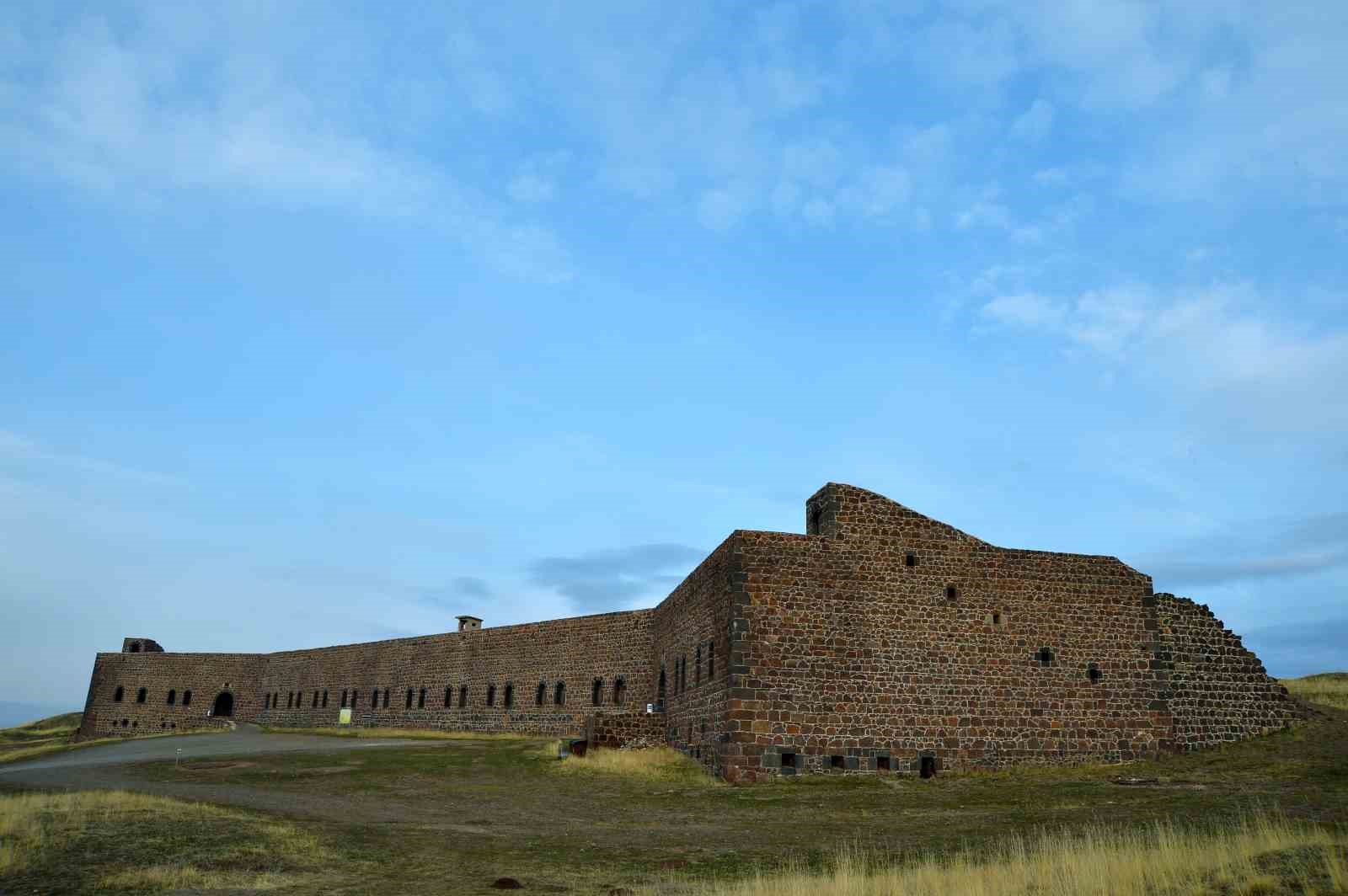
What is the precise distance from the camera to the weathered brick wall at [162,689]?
2120 inches

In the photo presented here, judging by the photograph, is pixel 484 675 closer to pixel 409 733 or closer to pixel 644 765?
pixel 409 733

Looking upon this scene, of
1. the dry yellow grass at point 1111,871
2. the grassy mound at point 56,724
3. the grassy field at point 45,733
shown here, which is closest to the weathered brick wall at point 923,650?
the dry yellow grass at point 1111,871

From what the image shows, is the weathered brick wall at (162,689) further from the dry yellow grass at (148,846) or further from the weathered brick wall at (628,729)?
the dry yellow grass at (148,846)

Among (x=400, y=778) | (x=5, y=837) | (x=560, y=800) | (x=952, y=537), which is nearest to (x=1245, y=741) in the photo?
(x=952, y=537)

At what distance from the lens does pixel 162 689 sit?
180ft

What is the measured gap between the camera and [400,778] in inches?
842

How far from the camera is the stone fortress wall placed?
69.4ft

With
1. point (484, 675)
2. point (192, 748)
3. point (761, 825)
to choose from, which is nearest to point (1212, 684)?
point (761, 825)

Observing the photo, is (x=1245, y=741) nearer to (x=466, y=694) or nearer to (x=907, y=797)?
(x=907, y=797)

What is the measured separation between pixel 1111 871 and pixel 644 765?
51.0 ft

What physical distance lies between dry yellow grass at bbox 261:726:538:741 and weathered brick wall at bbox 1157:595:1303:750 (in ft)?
67.7

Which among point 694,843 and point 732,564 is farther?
point 732,564

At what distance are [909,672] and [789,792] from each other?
4877 millimetres

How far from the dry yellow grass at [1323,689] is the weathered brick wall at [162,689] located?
49.1m
